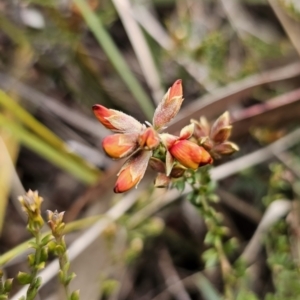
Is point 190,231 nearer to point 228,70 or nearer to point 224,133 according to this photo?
point 228,70

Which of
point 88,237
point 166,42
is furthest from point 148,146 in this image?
point 166,42

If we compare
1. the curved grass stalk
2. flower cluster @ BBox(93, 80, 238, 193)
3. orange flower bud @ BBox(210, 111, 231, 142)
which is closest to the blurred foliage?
the curved grass stalk

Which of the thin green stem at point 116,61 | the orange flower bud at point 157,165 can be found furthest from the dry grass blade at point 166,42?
the orange flower bud at point 157,165

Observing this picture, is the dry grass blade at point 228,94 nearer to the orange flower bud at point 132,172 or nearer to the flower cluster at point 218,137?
the flower cluster at point 218,137

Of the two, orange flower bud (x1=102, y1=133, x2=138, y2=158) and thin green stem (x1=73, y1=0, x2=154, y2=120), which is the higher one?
orange flower bud (x1=102, y1=133, x2=138, y2=158)

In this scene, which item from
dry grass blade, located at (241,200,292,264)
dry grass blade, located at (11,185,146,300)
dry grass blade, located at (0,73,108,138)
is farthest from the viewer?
dry grass blade, located at (0,73,108,138)

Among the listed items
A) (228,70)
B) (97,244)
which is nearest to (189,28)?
(228,70)

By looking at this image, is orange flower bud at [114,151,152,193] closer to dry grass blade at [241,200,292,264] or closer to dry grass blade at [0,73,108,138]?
dry grass blade at [241,200,292,264]

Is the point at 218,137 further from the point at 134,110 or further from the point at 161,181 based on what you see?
the point at 134,110
